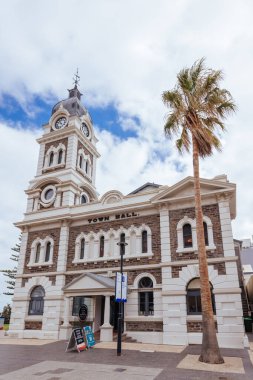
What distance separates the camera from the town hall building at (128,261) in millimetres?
16656

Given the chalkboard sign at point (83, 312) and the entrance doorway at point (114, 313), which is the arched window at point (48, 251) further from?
the entrance doorway at point (114, 313)

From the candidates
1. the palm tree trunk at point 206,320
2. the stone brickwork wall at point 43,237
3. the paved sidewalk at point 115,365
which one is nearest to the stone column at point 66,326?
the stone brickwork wall at point 43,237

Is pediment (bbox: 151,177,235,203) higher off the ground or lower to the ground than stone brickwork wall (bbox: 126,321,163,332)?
higher

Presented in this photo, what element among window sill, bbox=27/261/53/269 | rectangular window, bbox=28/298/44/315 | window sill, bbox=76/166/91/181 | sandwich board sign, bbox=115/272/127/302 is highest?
window sill, bbox=76/166/91/181

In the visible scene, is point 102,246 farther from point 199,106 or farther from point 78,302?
point 199,106

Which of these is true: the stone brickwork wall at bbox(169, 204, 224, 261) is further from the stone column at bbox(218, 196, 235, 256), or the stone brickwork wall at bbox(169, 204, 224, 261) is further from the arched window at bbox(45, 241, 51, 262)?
the arched window at bbox(45, 241, 51, 262)

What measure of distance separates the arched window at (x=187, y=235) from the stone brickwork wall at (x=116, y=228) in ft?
5.54

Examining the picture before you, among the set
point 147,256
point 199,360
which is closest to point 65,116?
point 147,256

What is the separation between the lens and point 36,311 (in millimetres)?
21438

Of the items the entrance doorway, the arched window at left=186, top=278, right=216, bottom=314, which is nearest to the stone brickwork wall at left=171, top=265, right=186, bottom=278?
the arched window at left=186, top=278, right=216, bottom=314

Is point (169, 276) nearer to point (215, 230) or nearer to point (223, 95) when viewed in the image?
point (215, 230)

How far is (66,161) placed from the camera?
86.7 ft

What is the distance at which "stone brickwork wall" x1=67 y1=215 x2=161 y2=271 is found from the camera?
1898 centimetres

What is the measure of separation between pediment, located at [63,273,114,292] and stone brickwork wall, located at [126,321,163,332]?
8.87 ft
